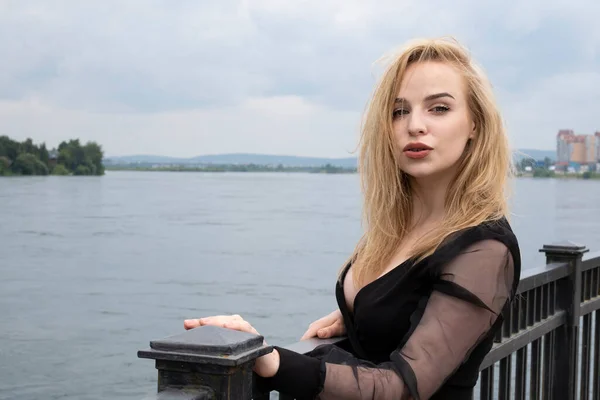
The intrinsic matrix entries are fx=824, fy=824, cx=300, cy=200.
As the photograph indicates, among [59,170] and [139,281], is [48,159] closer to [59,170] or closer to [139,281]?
[59,170]

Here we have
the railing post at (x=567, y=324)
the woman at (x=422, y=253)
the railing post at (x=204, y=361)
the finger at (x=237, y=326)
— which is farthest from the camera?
the railing post at (x=567, y=324)

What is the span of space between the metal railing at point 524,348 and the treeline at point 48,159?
118 meters

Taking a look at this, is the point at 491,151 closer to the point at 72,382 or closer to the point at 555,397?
the point at 555,397

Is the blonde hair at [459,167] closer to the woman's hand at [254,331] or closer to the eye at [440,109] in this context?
the eye at [440,109]

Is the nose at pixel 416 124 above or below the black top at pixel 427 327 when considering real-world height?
above

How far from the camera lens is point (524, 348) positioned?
3.83 metres

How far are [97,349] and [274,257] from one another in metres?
20.1

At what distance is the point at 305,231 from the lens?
5806 centimetres

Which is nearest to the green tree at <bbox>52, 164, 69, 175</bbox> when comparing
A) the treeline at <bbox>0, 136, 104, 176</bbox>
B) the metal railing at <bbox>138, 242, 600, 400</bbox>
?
the treeline at <bbox>0, 136, 104, 176</bbox>

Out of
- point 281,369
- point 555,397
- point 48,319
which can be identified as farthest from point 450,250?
point 48,319

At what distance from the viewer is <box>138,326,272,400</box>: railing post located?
1773mm

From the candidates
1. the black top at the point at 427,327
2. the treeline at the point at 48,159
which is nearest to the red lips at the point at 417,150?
the black top at the point at 427,327

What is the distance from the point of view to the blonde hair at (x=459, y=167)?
7.64ft

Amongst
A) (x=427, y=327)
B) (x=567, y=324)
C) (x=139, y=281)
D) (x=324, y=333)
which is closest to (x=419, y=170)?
(x=427, y=327)
